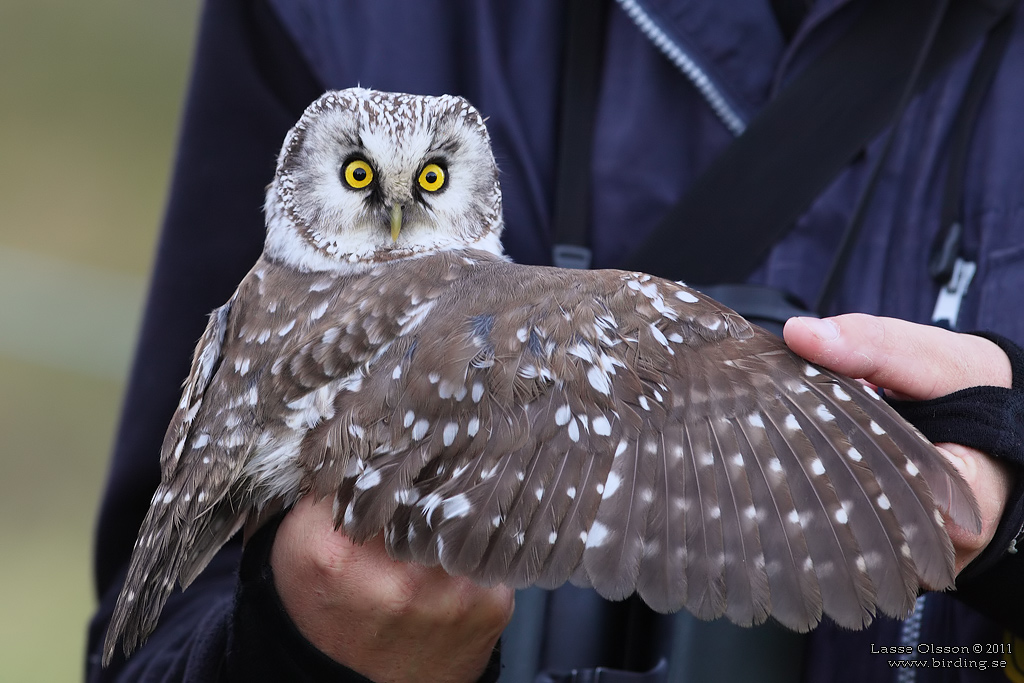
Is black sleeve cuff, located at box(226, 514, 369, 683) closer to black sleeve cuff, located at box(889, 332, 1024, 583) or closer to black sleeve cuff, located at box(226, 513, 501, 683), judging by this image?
black sleeve cuff, located at box(226, 513, 501, 683)

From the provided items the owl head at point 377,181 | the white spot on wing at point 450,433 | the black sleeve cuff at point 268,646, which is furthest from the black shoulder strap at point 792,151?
the black sleeve cuff at point 268,646

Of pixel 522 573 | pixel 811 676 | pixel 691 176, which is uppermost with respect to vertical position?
pixel 691 176

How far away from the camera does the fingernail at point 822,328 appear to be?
1.44 metres

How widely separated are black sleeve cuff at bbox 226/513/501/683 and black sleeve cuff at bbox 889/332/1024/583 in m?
0.84

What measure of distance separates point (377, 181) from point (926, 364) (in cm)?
106

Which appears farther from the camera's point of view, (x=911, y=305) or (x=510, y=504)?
(x=911, y=305)

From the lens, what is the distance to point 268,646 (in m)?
1.65

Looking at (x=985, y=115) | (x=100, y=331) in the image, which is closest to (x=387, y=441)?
(x=985, y=115)

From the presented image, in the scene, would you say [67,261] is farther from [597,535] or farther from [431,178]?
[597,535]

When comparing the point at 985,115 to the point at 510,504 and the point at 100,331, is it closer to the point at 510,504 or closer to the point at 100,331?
the point at 510,504

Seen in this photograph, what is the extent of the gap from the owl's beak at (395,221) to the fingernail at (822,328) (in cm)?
78

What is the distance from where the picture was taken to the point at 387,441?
4.69 ft

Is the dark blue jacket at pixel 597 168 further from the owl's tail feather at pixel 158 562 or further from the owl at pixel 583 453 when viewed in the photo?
the owl at pixel 583 453

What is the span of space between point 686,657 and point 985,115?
130cm
